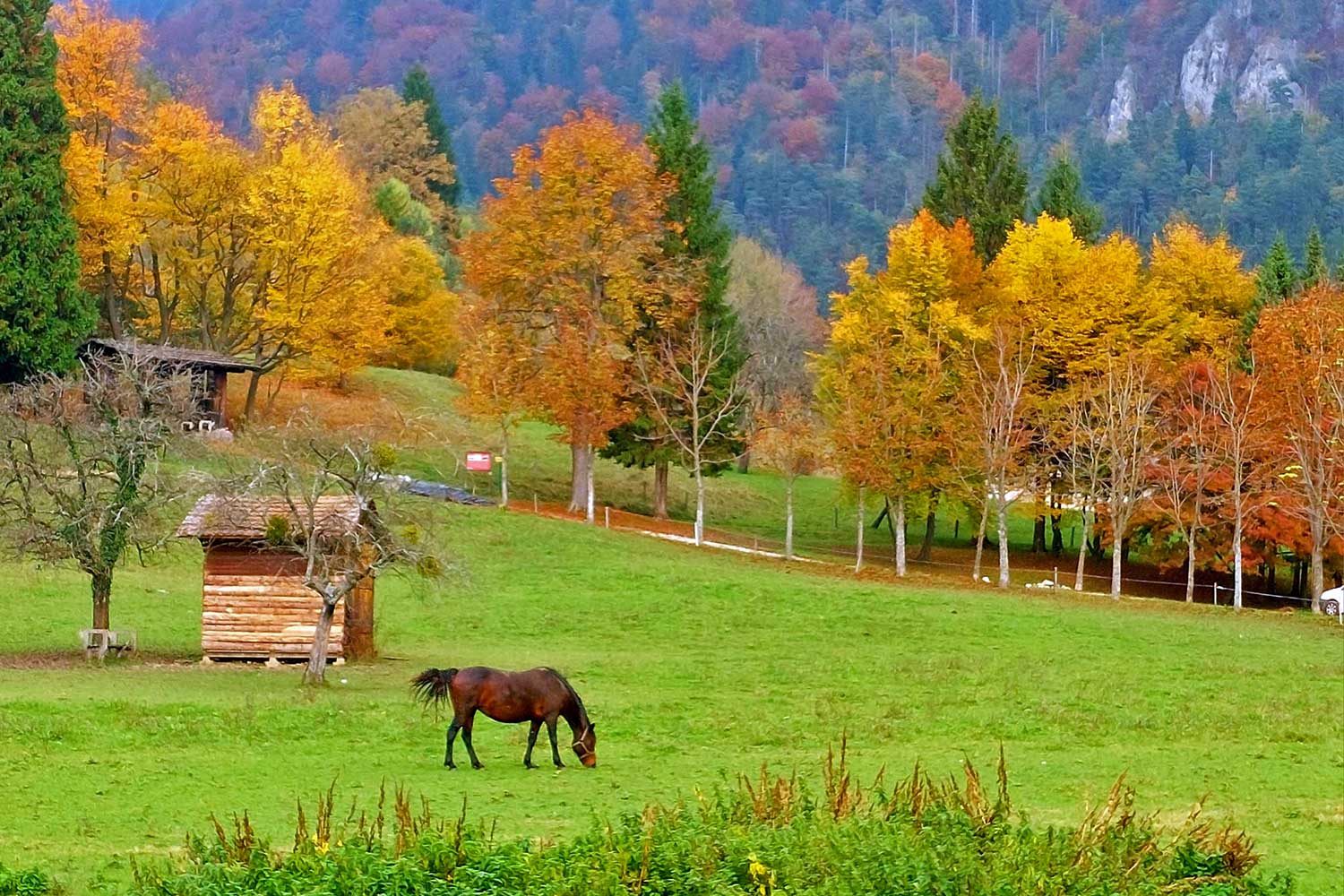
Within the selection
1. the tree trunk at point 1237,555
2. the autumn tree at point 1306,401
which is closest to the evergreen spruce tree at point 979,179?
the autumn tree at point 1306,401

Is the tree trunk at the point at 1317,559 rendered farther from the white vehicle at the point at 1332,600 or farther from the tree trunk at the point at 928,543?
the tree trunk at the point at 928,543

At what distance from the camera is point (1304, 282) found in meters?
67.6

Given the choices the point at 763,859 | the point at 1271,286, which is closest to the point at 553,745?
the point at 763,859

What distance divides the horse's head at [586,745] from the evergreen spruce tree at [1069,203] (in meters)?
59.1

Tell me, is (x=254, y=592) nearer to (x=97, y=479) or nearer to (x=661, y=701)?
(x=97, y=479)

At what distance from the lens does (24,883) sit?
1450 centimetres

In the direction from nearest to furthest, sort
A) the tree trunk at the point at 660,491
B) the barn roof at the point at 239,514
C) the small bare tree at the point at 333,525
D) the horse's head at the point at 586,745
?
1. the horse's head at the point at 586,745
2. the small bare tree at the point at 333,525
3. the barn roof at the point at 239,514
4. the tree trunk at the point at 660,491

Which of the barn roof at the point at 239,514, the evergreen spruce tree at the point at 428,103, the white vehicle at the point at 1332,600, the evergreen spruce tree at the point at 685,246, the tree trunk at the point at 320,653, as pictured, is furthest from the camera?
the evergreen spruce tree at the point at 428,103

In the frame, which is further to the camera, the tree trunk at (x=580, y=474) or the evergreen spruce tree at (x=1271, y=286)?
the evergreen spruce tree at (x=1271, y=286)

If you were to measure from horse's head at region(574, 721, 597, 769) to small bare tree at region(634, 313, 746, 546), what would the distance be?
40565 mm

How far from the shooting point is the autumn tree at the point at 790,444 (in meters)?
63.7

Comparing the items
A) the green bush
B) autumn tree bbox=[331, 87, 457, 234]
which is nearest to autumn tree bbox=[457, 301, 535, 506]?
the green bush

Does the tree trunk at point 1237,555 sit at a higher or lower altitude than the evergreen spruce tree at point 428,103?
lower

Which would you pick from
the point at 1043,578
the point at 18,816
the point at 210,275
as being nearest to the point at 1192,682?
the point at 18,816
